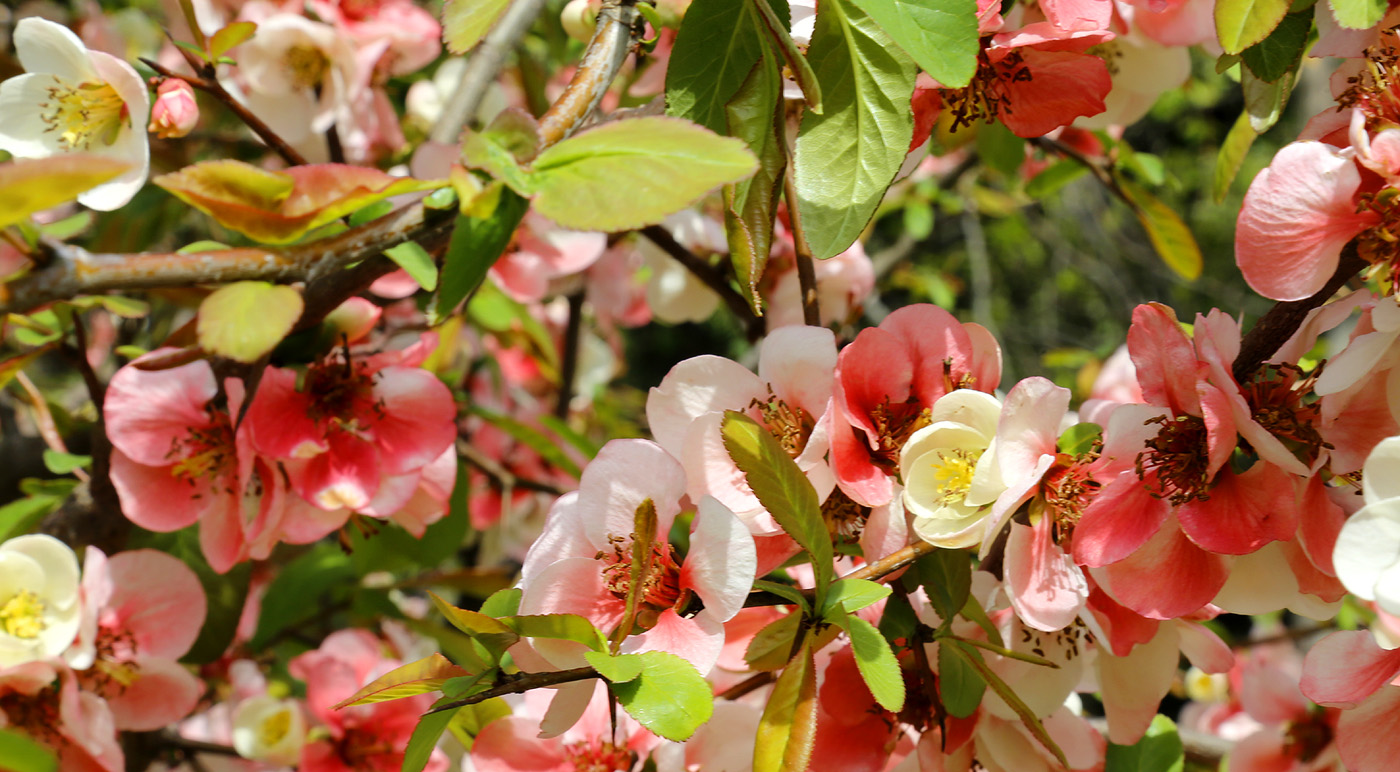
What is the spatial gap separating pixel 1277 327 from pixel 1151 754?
29 centimetres

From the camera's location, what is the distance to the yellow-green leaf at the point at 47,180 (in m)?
0.27

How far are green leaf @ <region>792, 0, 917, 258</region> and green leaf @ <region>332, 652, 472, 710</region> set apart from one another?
9.6 inches

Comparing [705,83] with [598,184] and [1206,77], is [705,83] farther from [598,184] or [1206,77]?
[1206,77]

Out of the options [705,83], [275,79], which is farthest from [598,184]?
[275,79]

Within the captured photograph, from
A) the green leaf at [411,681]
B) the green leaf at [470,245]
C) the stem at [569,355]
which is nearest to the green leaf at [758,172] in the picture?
the green leaf at [470,245]

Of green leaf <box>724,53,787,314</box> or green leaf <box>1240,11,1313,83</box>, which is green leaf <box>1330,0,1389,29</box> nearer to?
green leaf <box>1240,11,1313,83</box>

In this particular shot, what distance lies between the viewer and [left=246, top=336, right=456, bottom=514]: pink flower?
647 mm

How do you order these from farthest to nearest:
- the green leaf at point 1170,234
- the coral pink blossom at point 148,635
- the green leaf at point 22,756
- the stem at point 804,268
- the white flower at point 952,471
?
the green leaf at point 1170,234, the coral pink blossom at point 148,635, the stem at point 804,268, the white flower at point 952,471, the green leaf at point 22,756

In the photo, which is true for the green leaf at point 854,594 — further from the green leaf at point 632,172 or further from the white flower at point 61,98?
the white flower at point 61,98

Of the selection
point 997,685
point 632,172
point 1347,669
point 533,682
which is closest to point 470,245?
point 632,172

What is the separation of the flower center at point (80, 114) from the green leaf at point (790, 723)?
20.9 inches

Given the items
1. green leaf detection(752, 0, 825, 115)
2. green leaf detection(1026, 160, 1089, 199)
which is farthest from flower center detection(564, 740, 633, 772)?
green leaf detection(1026, 160, 1089, 199)

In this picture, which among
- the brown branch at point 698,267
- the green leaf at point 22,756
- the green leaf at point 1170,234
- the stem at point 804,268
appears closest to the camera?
the green leaf at point 22,756

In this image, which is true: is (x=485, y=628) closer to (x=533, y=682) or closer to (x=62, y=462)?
(x=533, y=682)
